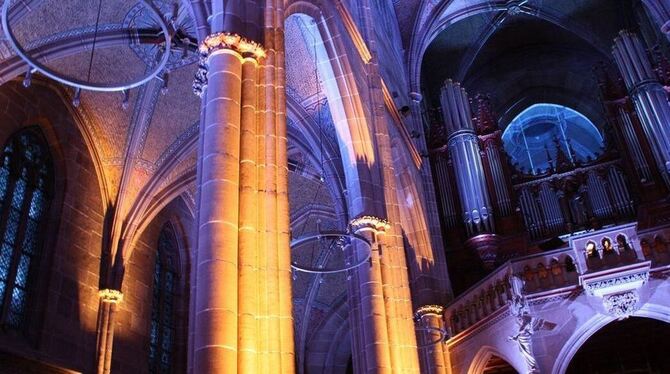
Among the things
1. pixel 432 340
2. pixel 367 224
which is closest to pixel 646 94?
pixel 432 340

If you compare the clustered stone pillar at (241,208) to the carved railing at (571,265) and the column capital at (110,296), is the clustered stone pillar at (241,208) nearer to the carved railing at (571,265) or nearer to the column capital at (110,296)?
the carved railing at (571,265)

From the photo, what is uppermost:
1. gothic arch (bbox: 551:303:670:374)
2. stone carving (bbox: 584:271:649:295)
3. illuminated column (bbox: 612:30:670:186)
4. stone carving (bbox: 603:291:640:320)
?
illuminated column (bbox: 612:30:670:186)

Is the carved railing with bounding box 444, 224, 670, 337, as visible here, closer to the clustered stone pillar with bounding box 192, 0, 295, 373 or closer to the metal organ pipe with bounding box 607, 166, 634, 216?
the metal organ pipe with bounding box 607, 166, 634, 216

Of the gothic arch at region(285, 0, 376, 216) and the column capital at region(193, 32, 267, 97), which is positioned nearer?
the column capital at region(193, 32, 267, 97)

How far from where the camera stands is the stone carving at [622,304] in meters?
12.2

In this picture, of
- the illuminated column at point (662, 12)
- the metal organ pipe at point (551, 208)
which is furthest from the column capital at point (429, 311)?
the illuminated column at point (662, 12)

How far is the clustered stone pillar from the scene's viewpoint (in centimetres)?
627

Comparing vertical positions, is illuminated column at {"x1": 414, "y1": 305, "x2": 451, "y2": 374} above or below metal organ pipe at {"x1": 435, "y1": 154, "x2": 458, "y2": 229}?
below

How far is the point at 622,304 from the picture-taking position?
12.2 meters

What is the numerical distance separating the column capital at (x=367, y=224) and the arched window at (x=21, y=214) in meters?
6.91

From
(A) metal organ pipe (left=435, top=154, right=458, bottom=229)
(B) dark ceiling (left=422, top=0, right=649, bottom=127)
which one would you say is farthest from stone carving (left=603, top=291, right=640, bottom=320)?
(B) dark ceiling (left=422, top=0, right=649, bottom=127)

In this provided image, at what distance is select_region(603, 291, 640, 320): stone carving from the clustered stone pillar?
754cm

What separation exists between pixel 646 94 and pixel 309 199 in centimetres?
965

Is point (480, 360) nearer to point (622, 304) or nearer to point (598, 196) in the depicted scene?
point (622, 304)
